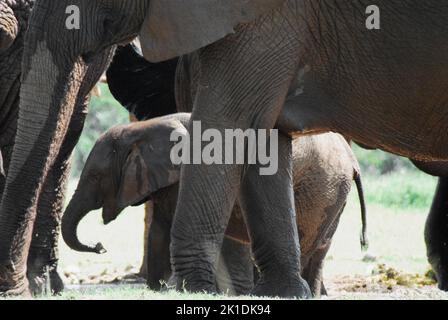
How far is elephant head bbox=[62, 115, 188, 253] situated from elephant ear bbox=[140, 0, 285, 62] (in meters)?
2.31

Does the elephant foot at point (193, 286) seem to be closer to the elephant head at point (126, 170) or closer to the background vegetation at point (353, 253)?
the background vegetation at point (353, 253)

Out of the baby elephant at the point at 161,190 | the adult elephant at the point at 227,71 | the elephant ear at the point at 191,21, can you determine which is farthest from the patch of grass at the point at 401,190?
the elephant ear at the point at 191,21

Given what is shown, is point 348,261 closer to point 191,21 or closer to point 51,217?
point 51,217

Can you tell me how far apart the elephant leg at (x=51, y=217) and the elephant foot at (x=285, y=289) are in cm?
240

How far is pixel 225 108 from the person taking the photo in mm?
6715

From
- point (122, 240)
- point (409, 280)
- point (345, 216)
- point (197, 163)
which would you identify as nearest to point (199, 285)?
point (197, 163)

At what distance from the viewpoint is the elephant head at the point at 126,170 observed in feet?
29.8

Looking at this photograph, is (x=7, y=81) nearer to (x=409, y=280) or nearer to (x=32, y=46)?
(x=32, y=46)

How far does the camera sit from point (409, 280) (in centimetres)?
1113

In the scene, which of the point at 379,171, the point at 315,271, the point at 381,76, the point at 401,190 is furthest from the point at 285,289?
the point at 379,171

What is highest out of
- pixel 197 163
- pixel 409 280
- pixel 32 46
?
pixel 32 46

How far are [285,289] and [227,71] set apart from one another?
3.66ft
